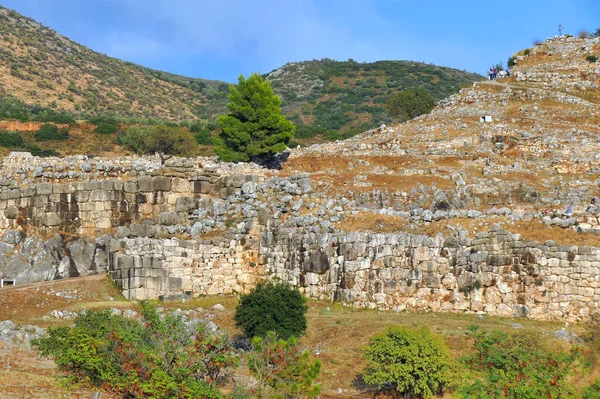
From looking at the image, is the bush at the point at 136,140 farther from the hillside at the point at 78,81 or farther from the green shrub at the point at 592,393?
the green shrub at the point at 592,393

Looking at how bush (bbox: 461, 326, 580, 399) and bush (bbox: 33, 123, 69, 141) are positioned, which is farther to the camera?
bush (bbox: 33, 123, 69, 141)

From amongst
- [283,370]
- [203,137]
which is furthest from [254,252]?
[203,137]

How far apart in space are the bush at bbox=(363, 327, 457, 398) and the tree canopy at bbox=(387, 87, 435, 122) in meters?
45.6

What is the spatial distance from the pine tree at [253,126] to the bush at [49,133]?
2562 centimetres

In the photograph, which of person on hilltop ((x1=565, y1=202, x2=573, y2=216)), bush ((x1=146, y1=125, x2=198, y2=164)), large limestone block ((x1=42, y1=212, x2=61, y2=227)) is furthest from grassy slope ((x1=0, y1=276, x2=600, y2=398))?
bush ((x1=146, y1=125, x2=198, y2=164))

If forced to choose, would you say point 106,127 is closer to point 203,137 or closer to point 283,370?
point 203,137

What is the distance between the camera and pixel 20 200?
1137 inches

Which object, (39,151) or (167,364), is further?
(39,151)

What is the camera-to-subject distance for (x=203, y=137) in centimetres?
6272

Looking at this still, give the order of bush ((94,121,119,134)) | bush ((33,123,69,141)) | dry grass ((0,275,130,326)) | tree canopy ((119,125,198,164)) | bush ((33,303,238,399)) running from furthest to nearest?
bush ((94,121,119,134)) → bush ((33,123,69,141)) → tree canopy ((119,125,198,164)) → dry grass ((0,275,130,326)) → bush ((33,303,238,399))

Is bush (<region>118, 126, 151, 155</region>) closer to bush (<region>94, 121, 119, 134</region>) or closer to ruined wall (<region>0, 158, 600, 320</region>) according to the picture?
bush (<region>94, 121, 119, 134</region>)

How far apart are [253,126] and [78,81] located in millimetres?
53150

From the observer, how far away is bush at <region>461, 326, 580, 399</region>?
13.8m

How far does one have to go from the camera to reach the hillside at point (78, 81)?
80.8 metres
